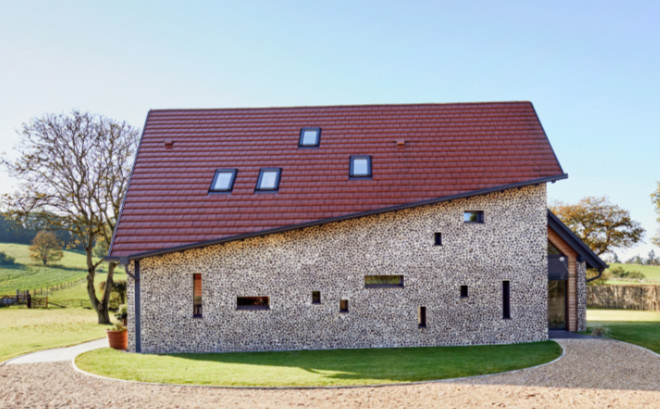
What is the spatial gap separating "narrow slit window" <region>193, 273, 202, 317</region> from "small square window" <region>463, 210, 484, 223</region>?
8123 millimetres

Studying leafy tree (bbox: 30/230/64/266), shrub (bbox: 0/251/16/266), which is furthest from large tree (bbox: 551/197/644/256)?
shrub (bbox: 0/251/16/266)

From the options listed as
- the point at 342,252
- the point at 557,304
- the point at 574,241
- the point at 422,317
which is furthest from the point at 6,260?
the point at 574,241

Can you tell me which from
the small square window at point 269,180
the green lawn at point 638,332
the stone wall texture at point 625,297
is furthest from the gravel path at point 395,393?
the stone wall texture at point 625,297

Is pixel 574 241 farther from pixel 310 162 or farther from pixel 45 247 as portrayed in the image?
pixel 45 247

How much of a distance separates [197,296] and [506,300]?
30.1ft

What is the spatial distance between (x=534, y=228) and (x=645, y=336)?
5563 millimetres

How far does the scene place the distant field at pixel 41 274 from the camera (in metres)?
42.0

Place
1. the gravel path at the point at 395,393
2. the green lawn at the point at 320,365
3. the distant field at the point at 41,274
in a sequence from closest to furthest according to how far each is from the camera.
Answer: the gravel path at the point at 395,393 → the green lawn at the point at 320,365 → the distant field at the point at 41,274

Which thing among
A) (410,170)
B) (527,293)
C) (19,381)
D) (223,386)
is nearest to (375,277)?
(410,170)

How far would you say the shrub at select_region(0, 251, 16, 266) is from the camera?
55841 millimetres

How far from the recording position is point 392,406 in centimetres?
852

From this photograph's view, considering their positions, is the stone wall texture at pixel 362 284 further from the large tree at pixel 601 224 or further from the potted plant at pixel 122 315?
the large tree at pixel 601 224

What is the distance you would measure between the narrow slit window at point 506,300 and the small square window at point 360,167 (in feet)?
17.4

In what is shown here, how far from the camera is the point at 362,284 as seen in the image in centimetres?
1449
